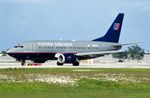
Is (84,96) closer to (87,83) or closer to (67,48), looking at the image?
(87,83)

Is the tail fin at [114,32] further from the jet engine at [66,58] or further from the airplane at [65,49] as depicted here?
the jet engine at [66,58]

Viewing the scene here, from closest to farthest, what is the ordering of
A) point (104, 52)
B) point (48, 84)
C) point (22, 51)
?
point (48, 84), point (22, 51), point (104, 52)

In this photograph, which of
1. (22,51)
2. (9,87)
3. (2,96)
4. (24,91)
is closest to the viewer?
(2,96)

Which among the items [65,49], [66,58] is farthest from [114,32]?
[66,58]

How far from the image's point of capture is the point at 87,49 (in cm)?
9919

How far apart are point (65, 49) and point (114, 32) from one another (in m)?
12.2

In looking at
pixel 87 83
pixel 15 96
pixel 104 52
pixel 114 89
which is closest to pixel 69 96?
pixel 15 96

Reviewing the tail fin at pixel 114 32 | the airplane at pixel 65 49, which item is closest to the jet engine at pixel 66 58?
the airplane at pixel 65 49

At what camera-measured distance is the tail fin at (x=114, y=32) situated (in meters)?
104

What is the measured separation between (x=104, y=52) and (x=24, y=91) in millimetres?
61475

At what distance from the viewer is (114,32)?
104938 mm

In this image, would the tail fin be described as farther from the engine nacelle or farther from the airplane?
the engine nacelle

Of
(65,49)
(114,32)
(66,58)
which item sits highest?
(114,32)

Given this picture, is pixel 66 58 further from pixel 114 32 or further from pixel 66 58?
pixel 114 32
